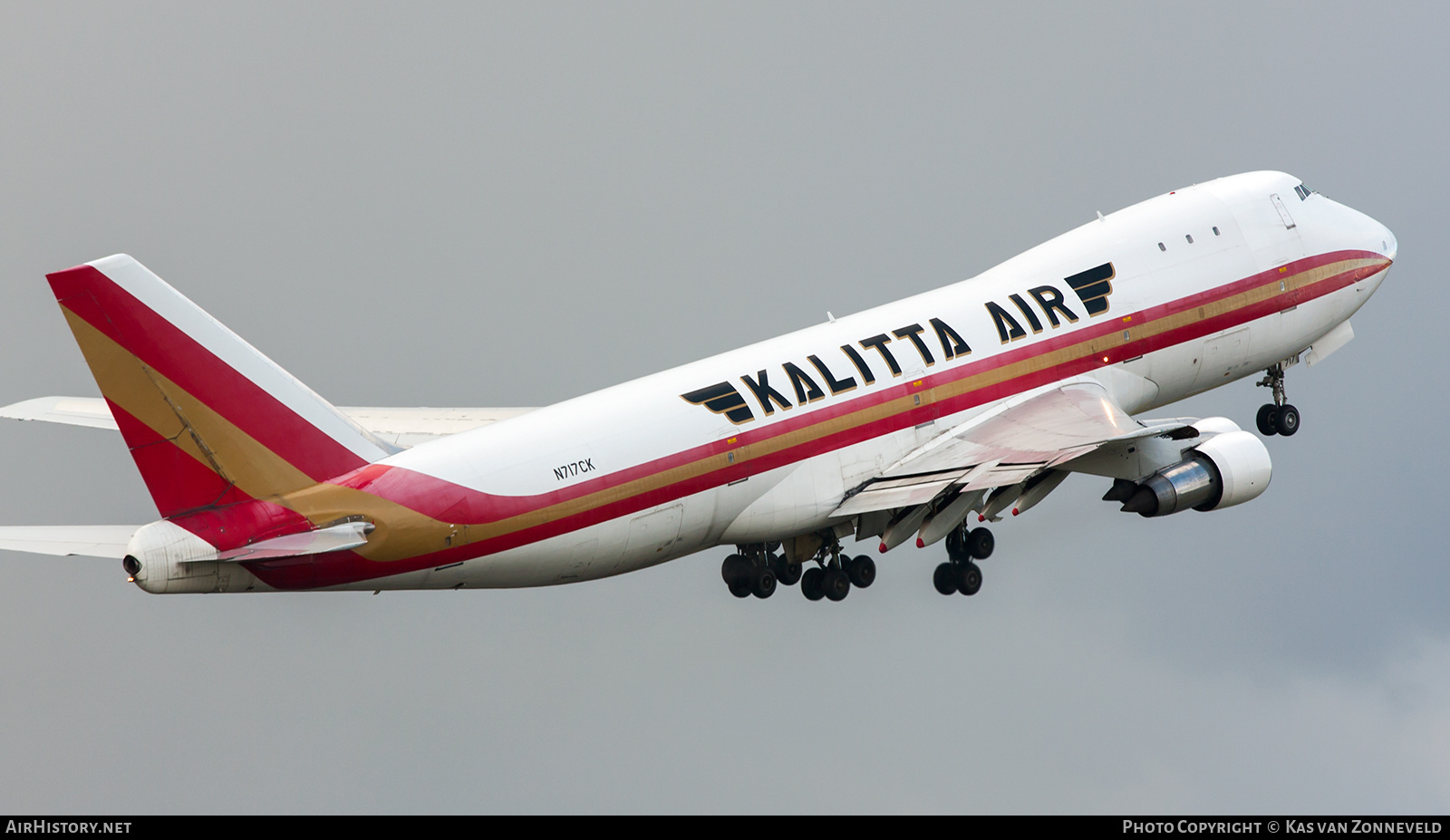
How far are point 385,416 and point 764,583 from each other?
9.60m

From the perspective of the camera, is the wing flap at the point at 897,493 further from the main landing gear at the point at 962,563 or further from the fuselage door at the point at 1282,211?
the fuselage door at the point at 1282,211

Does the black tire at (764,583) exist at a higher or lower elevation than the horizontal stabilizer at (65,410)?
lower

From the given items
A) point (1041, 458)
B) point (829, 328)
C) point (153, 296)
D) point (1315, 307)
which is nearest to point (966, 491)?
point (1041, 458)

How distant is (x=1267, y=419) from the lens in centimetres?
5000

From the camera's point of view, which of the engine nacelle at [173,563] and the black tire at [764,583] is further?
the black tire at [764,583]

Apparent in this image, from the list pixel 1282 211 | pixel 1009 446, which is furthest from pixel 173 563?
pixel 1282 211

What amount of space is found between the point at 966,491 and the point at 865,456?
2.23m

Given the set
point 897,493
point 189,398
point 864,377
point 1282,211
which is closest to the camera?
point 189,398

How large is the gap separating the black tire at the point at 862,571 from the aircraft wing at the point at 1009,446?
2856mm

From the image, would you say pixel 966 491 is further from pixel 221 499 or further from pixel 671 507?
pixel 221 499

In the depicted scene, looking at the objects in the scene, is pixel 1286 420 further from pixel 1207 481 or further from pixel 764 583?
pixel 764 583

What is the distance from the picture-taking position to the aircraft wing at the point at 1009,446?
131 ft

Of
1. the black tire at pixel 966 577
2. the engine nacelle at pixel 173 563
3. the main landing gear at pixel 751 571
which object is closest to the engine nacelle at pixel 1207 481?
the black tire at pixel 966 577

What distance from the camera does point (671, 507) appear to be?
38.7 m
